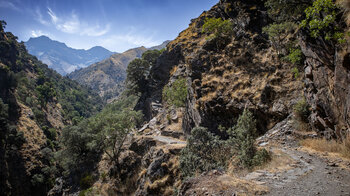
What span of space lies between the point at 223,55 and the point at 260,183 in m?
21.5

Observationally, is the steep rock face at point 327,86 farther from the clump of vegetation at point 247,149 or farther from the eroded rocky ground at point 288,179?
the clump of vegetation at point 247,149

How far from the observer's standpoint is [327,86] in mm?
9016

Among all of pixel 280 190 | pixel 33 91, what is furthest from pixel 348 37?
pixel 33 91

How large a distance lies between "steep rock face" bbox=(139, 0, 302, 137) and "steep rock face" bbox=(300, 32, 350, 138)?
3671 mm

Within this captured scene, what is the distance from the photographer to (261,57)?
66.7 feet

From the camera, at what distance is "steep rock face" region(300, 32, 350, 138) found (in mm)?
7763

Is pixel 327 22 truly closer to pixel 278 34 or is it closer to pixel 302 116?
pixel 302 116

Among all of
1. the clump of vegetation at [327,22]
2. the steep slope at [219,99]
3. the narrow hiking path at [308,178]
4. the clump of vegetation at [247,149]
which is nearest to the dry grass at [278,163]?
the narrow hiking path at [308,178]

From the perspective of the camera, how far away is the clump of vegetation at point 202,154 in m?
10.9

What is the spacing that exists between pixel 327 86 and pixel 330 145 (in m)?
3.41

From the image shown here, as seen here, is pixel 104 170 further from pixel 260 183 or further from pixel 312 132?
pixel 312 132

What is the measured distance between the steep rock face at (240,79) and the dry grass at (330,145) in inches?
169

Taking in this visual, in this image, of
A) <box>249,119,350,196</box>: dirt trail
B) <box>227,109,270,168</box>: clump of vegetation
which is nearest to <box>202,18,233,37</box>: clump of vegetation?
<box>227,109,270,168</box>: clump of vegetation

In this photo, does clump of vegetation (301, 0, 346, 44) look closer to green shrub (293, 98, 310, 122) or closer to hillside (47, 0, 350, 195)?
hillside (47, 0, 350, 195)
